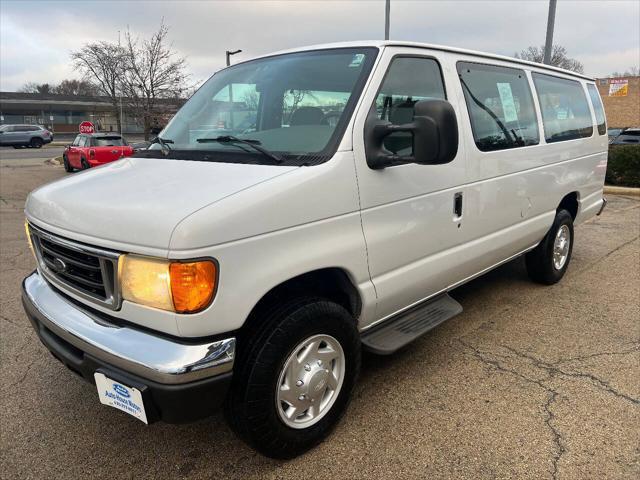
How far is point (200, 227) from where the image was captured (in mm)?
1923

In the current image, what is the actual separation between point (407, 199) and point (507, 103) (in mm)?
1589

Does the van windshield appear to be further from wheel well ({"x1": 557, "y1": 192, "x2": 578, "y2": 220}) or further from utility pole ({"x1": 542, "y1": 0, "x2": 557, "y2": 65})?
utility pole ({"x1": 542, "y1": 0, "x2": 557, "y2": 65})

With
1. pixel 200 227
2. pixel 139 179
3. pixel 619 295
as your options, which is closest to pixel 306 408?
pixel 200 227

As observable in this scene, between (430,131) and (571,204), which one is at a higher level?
(430,131)

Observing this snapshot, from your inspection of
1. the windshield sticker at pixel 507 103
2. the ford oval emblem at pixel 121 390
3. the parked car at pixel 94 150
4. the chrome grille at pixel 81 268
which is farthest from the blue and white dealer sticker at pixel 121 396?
the parked car at pixel 94 150

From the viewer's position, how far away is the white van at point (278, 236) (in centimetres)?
200

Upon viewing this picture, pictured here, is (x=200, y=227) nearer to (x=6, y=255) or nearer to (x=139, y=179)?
(x=139, y=179)

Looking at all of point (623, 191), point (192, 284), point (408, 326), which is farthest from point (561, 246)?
point (623, 191)

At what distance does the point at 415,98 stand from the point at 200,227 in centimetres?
168

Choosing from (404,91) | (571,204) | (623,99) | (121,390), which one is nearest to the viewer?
(121,390)

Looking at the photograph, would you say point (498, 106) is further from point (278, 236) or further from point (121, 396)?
point (121, 396)

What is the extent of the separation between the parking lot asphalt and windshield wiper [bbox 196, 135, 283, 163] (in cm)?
152

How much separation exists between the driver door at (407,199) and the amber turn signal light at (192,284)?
93 centimetres

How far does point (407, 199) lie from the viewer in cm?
283
